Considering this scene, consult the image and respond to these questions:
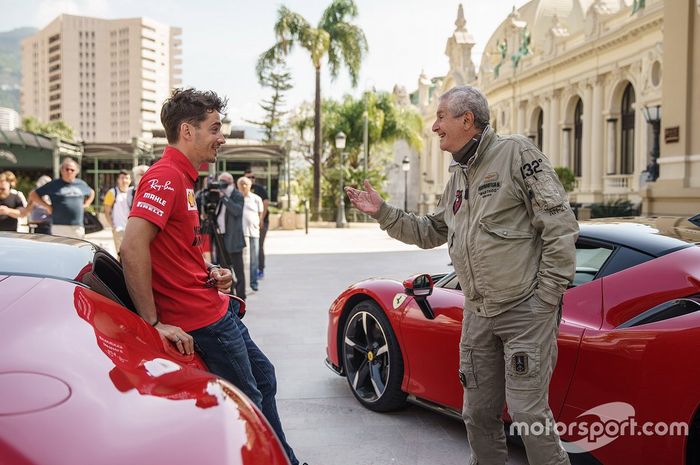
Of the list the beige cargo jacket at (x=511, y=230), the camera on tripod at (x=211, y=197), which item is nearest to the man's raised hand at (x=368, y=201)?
the beige cargo jacket at (x=511, y=230)

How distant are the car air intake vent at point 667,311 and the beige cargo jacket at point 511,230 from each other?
56 cm

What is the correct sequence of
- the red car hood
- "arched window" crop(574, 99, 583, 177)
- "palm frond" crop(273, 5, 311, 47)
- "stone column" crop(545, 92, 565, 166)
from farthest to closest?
"stone column" crop(545, 92, 565, 166) < "arched window" crop(574, 99, 583, 177) < "palm frond" crop(273, 5, 311, 47) < the red car hood

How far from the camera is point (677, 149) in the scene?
16.8m

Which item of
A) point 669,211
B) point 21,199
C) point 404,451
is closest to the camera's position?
point 404,451

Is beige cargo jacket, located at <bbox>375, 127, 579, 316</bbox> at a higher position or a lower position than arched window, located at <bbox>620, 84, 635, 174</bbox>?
lower

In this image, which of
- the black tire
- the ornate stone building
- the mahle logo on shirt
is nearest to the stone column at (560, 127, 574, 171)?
the ornate stone building

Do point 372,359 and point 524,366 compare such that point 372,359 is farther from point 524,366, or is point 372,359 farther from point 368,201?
point 524,366

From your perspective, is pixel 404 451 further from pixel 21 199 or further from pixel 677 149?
pixel 677 149

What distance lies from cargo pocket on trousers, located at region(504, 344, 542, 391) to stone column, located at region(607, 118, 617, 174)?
121 feet

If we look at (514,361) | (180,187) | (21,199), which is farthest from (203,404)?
(21,199)

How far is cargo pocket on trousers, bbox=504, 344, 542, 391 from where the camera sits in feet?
9.93

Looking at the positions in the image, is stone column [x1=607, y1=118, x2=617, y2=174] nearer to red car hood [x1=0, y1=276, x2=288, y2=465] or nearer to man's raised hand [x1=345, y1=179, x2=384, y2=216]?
man's raised hand [x1=345, y1=179, x2=384, y2=216]

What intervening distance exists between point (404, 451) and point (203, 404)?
2.61m

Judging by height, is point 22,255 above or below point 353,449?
above
